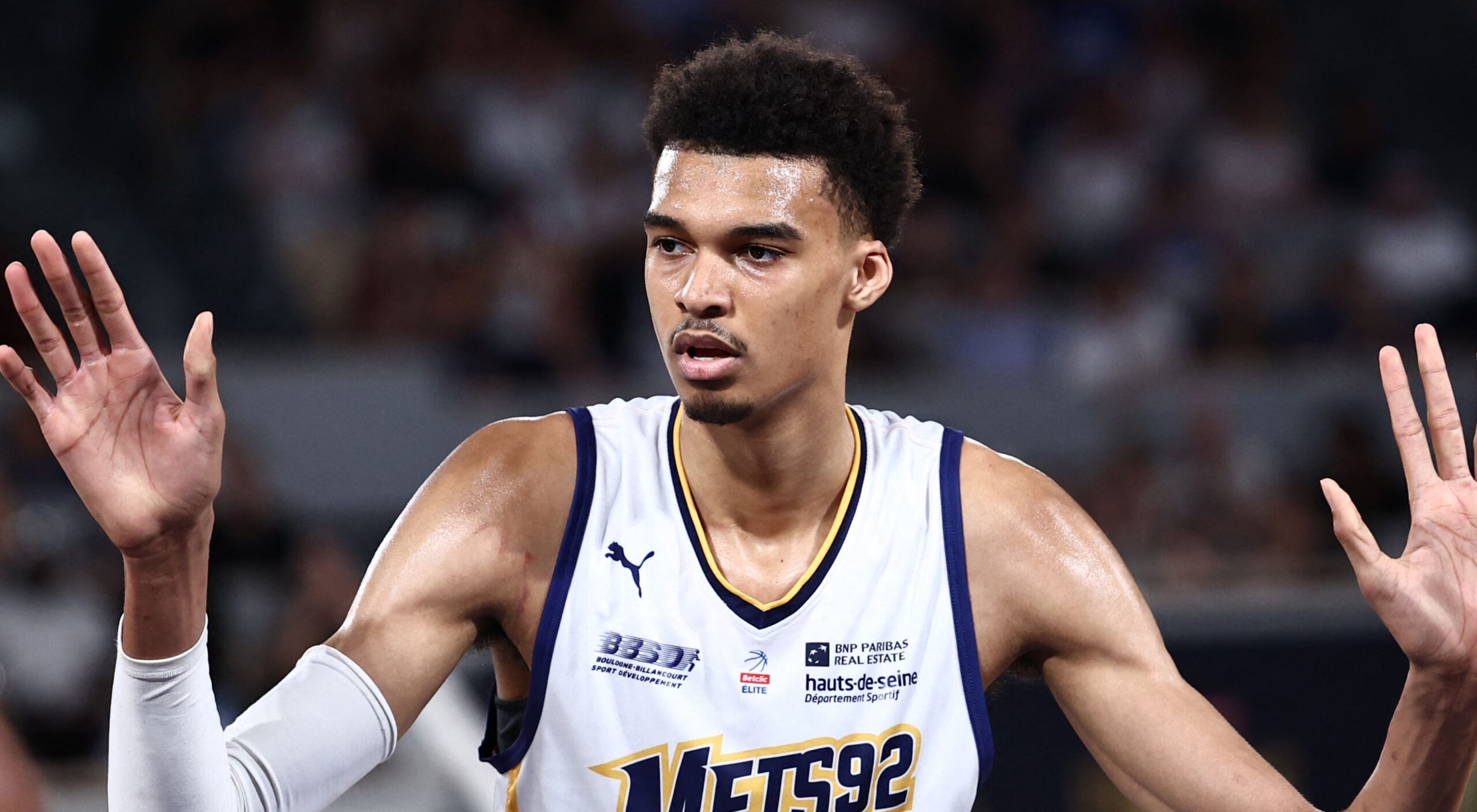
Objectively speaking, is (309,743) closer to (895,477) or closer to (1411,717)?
(895,477)

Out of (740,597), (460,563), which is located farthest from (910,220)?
(460,563)

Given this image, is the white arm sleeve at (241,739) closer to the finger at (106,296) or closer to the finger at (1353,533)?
the finger at (106,296)

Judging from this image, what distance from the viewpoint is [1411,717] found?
2.90 m

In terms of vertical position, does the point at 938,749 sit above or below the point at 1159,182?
below

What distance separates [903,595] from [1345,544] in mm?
823

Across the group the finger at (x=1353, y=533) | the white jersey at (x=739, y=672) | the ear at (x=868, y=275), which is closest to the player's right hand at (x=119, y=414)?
the white jersey at (x=739, y=672)

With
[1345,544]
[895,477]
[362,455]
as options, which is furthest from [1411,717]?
[362,455]

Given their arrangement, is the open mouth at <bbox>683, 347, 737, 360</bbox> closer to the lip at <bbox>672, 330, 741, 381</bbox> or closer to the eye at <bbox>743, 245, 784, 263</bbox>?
the lip at <bbox>672, 330, 741, 381</bbox>

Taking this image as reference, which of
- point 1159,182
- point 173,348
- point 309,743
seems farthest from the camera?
point 1159,182

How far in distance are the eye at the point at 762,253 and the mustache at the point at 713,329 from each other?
0.15 metres

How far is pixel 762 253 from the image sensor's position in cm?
314

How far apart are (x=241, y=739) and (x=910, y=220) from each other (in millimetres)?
7057

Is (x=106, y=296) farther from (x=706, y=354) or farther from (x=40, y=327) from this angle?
(x=706, y=354)

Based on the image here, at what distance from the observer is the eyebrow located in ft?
10.1
